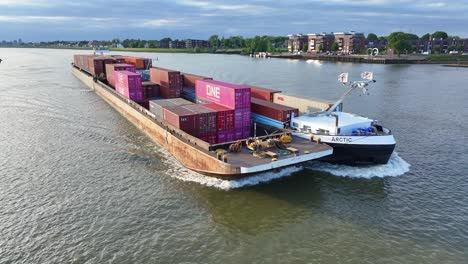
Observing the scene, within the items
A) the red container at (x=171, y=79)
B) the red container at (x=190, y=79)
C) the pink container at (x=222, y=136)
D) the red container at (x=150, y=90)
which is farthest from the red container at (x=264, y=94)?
the red container at (x=150, y=90)

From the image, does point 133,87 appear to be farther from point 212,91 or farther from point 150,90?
point 212,91

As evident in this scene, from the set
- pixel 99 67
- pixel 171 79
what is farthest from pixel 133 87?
pixel 99 67

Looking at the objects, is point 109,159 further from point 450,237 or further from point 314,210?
point 450,237

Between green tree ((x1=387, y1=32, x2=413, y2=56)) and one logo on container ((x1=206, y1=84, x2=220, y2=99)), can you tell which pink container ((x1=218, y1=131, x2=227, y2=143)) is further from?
green tree ((x1=387, y1=32, x2=413, y2=56))

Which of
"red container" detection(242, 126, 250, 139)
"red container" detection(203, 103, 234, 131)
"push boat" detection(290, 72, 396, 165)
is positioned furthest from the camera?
"red container" detection(242, 126, 250, 139)

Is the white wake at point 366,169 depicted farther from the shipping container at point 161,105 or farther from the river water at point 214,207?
the shipping container at point 161,105

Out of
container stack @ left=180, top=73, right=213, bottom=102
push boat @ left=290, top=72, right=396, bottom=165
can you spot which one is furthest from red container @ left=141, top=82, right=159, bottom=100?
push boat @ left=290, top=72, right=396, bottom=165
